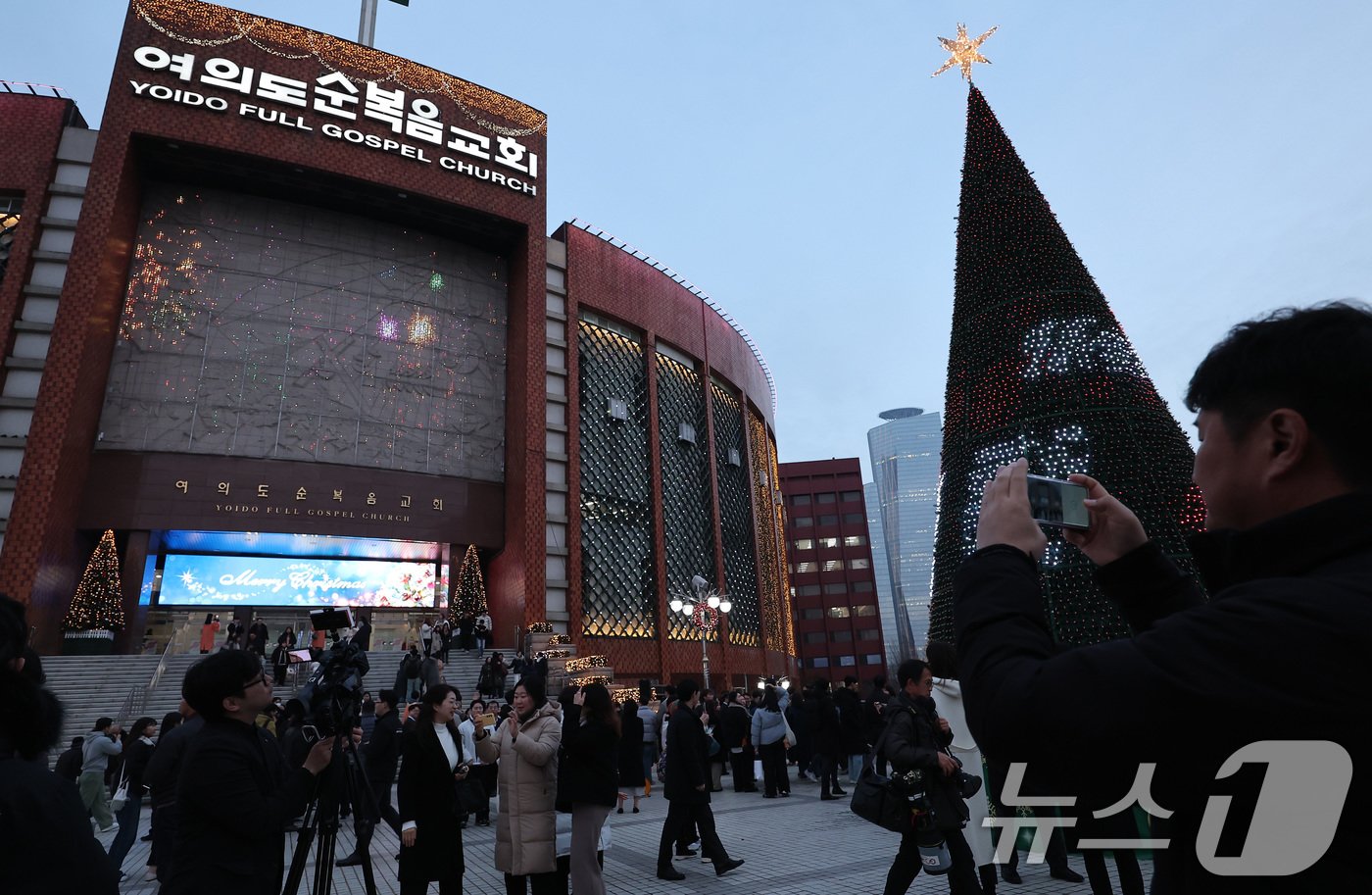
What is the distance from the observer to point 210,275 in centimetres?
2194

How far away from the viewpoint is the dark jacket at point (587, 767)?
200 inches

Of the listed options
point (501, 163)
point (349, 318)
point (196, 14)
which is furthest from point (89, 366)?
point (501, 163)

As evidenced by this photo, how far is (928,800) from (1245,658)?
4297mm

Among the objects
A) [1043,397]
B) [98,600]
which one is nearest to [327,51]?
[98,600]

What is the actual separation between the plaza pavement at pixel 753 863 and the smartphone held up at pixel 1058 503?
5.39 meters

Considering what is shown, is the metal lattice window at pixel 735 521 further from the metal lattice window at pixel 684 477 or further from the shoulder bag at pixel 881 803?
the shoulder bag at pixel 881 803

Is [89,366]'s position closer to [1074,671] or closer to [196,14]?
[196,14]

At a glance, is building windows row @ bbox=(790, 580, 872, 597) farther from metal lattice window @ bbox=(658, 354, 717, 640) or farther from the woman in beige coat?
the woman in beige coat

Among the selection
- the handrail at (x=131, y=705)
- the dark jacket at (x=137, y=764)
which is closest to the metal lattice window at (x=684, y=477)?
the handrail at (x=131, y=705)

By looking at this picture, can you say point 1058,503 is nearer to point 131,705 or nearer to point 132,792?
point 132,792

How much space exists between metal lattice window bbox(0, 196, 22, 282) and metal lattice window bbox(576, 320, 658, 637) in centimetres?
1529

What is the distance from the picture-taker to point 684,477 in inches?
1113

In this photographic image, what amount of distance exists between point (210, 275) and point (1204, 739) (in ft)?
85.5

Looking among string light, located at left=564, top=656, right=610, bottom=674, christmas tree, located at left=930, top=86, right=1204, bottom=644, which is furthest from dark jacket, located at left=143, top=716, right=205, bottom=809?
string light, located at left=564, top=656, right=610, bottom=674
